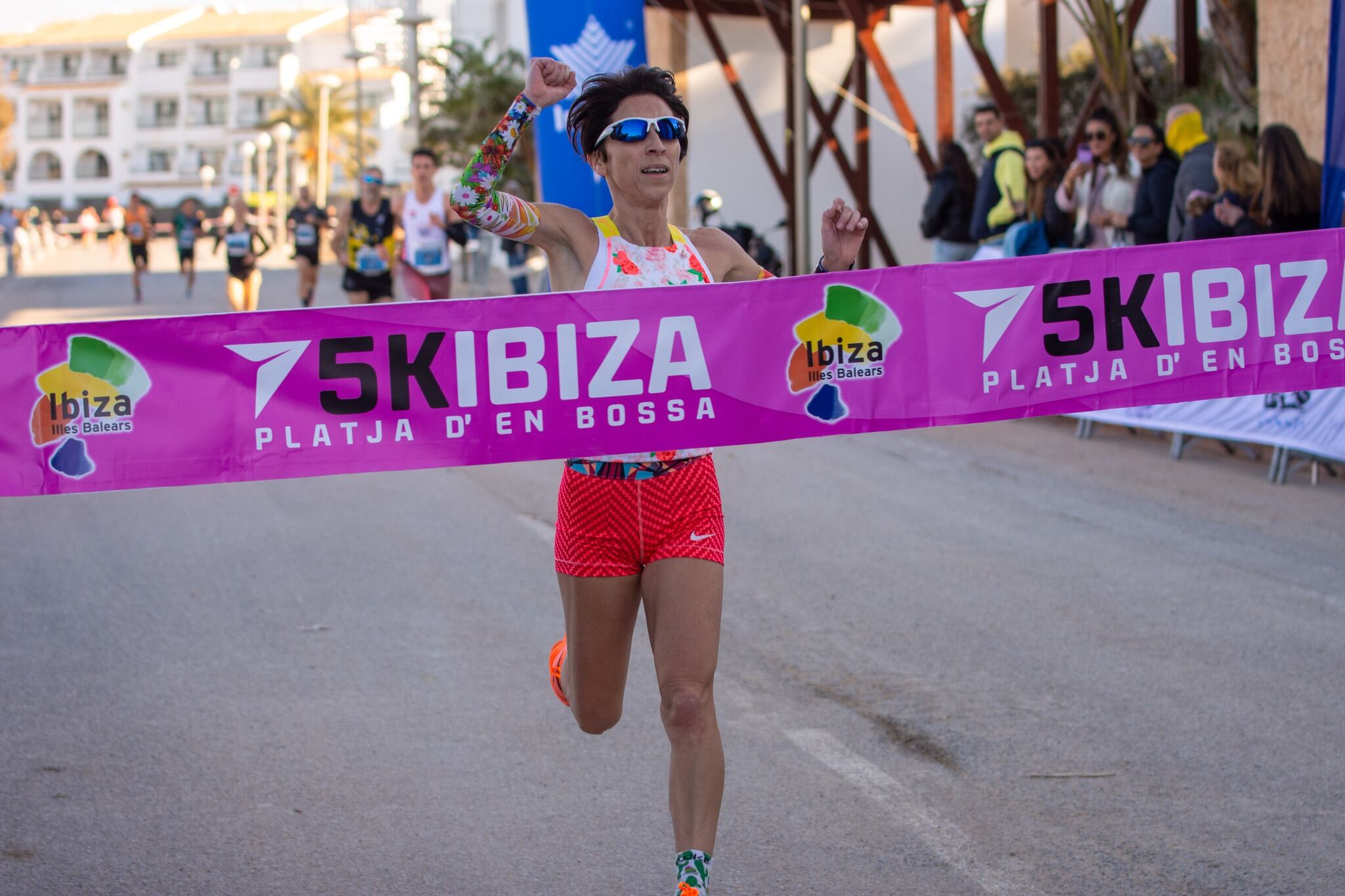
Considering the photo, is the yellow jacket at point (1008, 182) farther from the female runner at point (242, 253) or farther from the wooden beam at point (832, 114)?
the female runner at point (242, 253)

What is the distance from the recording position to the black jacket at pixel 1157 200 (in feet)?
38.2

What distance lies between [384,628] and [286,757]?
5.41 ft

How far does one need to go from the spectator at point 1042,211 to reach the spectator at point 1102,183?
0.14 meters

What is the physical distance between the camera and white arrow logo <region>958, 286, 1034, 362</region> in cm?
448

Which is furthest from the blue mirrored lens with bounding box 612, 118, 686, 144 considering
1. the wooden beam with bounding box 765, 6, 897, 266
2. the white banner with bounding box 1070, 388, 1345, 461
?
the wooden beam with bounding box 765, 6, 897, 266

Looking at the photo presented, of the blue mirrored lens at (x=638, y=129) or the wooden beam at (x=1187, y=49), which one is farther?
the wooden beam at (x=1187, y=49)

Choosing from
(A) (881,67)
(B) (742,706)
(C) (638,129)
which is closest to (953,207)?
(A) (881,67)

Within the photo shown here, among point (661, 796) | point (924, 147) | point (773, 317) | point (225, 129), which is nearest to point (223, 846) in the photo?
point (661, 796)

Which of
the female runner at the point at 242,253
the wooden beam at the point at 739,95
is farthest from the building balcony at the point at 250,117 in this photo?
the female runner at the point at 242,253

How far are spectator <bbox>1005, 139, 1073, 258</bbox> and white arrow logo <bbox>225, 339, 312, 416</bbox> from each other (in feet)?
30.0

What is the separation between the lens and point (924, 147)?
19781 mm

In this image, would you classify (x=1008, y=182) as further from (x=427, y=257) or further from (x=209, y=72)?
(x=209, y=72)

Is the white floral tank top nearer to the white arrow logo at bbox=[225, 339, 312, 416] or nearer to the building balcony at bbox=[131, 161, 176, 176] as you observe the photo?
the white arrow logo at bbox=[225, 339, 312, 416]

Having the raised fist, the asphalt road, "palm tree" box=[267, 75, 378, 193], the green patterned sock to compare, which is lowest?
the asphalt road
